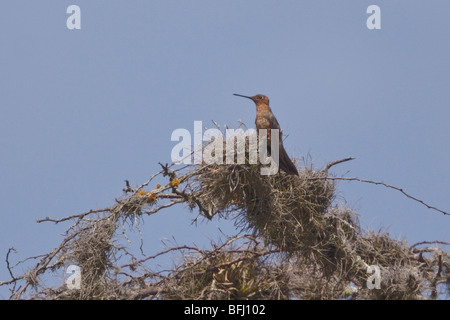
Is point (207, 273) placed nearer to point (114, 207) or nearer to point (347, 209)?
point (114, 207)

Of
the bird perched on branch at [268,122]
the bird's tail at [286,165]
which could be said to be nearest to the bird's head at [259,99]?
the bird perched on branch at [268,122]

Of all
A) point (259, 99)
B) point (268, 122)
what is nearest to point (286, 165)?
point (268, 122)

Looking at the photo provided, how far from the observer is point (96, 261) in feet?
23.0

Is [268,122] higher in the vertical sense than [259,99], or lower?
lower

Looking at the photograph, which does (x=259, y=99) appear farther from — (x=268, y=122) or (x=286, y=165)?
(x=286, y=165)

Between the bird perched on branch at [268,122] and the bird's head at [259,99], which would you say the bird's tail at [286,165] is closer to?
the bird perched on branch at [268,122]

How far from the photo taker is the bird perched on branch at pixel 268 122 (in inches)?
280

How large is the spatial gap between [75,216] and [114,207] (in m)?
0.44

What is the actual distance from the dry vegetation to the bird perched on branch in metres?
0.13

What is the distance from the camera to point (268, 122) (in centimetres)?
780

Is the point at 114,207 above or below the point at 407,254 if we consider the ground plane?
above

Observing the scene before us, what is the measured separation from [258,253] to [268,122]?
1682 millimetres
